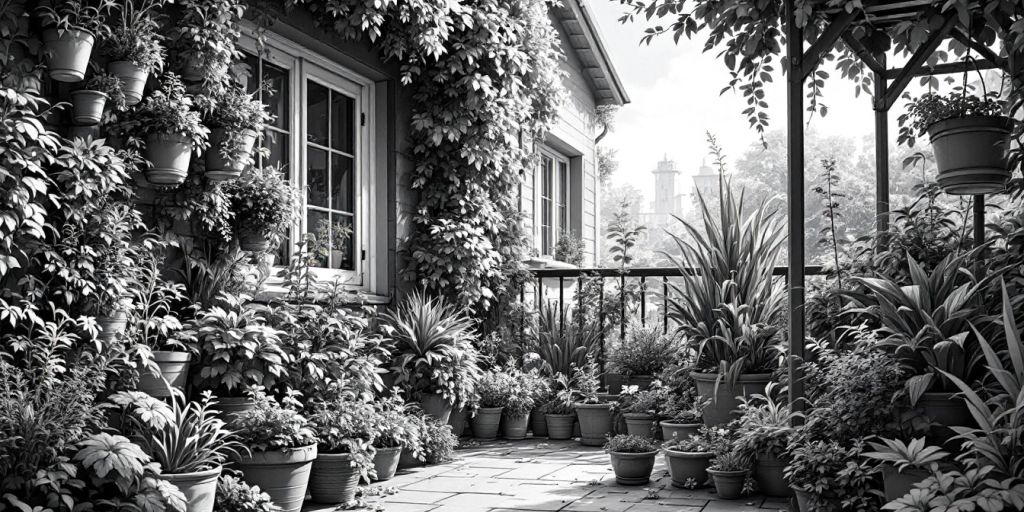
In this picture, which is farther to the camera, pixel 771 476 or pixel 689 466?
pixel 689 466

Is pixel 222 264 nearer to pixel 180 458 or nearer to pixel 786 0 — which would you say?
pixel 180 458

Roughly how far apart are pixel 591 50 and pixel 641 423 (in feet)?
17.8

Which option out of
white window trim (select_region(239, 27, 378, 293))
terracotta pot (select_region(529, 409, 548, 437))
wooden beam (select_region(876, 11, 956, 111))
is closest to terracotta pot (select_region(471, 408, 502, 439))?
terracotta pot (select_region(529, 409, 548, 437))

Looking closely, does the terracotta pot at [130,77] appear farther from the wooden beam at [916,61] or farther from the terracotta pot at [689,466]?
the wooden beam at [916,61]

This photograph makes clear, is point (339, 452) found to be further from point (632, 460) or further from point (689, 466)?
point (689, 466)

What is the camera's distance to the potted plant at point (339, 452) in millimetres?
3945

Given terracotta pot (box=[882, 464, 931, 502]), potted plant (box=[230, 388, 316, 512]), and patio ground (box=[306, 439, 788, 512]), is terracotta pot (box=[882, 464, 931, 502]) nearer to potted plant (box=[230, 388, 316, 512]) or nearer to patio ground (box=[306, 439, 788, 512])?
patio ground (box=[306, 439, 788, 512])

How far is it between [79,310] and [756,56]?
3338 mm

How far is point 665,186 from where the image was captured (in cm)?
8981

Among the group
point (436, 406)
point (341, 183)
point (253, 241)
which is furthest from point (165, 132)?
point (436, 406)

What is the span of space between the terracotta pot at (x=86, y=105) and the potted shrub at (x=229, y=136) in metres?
0.61

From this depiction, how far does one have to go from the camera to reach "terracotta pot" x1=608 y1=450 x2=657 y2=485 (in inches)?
169

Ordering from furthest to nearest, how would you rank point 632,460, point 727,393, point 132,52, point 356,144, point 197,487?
1. point 356,144
2. point 727,393
3. point 632,460
4. point 132,52
5. point 197,487

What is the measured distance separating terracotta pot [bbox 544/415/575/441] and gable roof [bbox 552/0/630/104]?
416 centimetres
